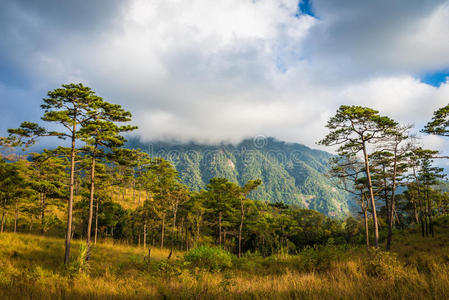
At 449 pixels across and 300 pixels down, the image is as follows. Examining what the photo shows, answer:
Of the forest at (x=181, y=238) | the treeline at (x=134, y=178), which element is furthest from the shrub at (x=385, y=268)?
the treeline at (x=134, y=178)

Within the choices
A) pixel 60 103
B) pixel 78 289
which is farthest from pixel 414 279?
pixel 60 103

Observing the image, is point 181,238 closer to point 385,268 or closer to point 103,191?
point 103,191

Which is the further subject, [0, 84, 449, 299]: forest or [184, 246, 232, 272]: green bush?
[184, 246, 232, 272]: green bush

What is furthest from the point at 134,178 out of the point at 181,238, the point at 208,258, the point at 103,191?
the point at 181,238

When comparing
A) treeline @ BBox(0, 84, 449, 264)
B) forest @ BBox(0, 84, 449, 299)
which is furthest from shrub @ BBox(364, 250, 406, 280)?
treeline @ BBox(0, 84, 449, 264)

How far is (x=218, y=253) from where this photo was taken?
12641mm

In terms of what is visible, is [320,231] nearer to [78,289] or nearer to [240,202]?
[240,202]

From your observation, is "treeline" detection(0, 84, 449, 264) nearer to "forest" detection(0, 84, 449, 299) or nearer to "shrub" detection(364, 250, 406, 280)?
"forest" detection(0, 84, 449, 299)

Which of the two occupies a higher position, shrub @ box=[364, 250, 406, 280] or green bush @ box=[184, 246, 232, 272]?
shrub @ box=[364, 250, 406, 280]

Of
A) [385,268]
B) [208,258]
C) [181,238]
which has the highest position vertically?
[385,268]

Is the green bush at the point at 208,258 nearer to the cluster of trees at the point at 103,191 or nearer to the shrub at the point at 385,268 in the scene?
the cluster of trees at the point at 103,191

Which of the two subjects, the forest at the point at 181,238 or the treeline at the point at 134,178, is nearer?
the forest at the point at 181,238

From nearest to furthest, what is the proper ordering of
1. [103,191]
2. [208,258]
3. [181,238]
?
[208,258] → [103,191] → [181,238]

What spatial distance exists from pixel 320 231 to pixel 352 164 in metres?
39.3
